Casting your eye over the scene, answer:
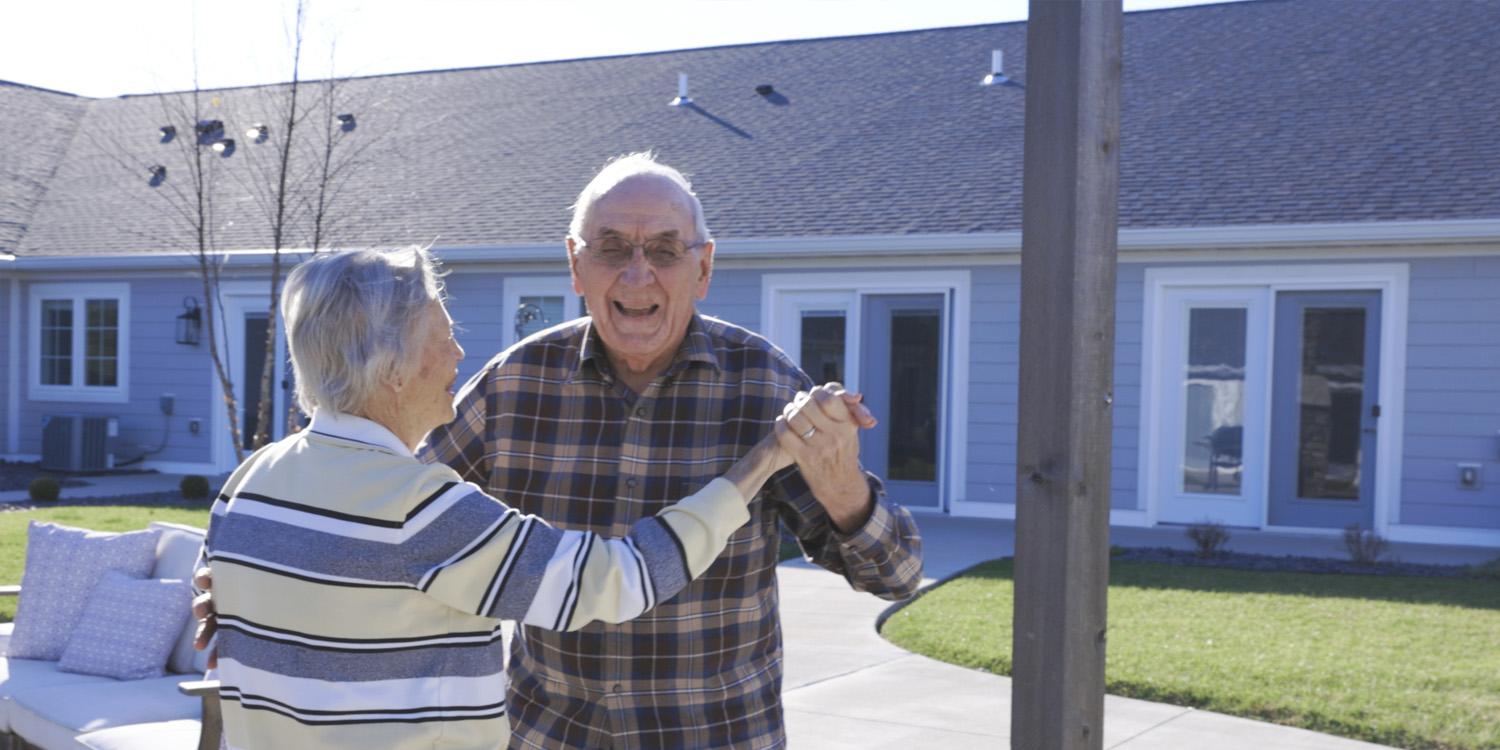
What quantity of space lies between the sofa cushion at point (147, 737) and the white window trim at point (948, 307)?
7.75 metres

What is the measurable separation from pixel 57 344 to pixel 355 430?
1618 centimetres

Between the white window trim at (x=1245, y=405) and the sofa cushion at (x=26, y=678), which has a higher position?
the white window trim at (x=1245, y=405)

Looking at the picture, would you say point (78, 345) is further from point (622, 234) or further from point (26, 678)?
point (622, 234)

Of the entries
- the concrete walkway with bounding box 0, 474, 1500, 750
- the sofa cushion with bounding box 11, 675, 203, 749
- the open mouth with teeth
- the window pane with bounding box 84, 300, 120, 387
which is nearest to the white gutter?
the window pane with bounding box 84, 300, 120, 387

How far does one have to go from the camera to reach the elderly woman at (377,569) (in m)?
1.80

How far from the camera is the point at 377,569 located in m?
1.80

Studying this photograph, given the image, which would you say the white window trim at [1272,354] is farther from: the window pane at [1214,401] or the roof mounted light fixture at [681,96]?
the roof mounted light fixture at [681,96]

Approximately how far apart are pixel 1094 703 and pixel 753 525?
2.02 ft

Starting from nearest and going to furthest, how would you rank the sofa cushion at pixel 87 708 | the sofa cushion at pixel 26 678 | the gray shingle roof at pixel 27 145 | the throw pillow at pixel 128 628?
1. the sofa cushion at pixel 87 708
2. the sofa cushion at pixel 26 678
3. the throw pillow at pixel 128 628
4. the gray shingle roof at pixel 27 145

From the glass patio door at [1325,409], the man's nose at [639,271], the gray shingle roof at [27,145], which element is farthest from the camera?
the gray shingle roof at [27,145]

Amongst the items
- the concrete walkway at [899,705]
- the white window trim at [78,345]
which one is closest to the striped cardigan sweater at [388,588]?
the concrete walkway at [899,705]

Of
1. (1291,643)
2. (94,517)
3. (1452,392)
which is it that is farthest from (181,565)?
(1452,392)

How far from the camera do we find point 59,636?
5.12 metres

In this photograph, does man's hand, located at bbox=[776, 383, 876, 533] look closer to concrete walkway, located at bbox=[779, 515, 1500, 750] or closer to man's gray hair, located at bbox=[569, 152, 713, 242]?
man's gray hair, located at bbox=[569, 152, 713, 242]
